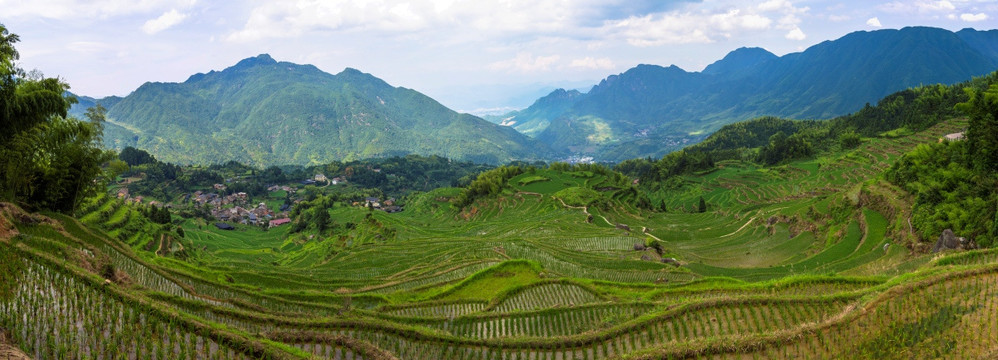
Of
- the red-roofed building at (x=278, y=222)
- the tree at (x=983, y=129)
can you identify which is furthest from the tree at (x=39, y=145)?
the red-roofed building at (x=278, y=222)

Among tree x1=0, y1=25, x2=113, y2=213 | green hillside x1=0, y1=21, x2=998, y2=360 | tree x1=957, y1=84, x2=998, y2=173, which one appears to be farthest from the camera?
tree x1=957, y1=84, x2=998, y2=173

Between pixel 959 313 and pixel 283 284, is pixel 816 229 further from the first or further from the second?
pixel 283 284

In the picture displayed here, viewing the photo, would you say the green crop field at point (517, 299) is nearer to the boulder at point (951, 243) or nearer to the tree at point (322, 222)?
the boulder at point (951, 243)

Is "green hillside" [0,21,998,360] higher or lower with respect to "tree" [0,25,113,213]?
lower

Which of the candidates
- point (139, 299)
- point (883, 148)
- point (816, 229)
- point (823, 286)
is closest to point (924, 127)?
point (883, 148)

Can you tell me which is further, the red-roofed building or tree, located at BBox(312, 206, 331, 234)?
the red-roofed building

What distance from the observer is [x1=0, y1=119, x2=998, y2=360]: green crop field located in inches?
286

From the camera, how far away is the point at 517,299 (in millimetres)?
16938

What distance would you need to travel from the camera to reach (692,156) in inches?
4424

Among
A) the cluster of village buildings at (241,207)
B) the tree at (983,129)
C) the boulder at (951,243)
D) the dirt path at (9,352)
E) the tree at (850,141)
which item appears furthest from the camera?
the cluster of village buildings at (241,207)

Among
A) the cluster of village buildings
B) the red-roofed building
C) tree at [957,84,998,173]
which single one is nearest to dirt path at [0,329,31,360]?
tree at [957,84,998,173]

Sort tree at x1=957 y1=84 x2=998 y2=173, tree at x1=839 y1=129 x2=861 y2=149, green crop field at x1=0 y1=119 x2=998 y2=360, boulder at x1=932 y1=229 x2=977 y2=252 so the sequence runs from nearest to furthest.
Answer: green crop field at x1=0 y1=119 x2=998 y2=360 → boulder at x1=932 y1=229 x2=977 y2=252 → tree at x1=957 y1=84 x2=998 y2=173 → tree at x1=839 y1=129 x2=861 y2=149

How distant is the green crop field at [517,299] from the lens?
23.9ft

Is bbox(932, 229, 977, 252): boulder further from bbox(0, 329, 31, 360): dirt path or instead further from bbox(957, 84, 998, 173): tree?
bbox(0, 329, 31, 360): dirt path
